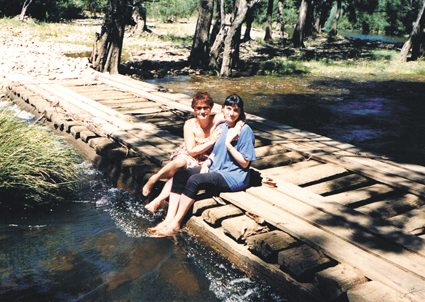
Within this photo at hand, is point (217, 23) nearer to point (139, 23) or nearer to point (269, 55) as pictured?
point (269, 55)

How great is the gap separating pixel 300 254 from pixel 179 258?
4.40ft

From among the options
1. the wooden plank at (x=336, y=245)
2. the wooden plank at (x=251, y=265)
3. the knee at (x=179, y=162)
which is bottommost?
the wooden plank at (x=251, y=265)

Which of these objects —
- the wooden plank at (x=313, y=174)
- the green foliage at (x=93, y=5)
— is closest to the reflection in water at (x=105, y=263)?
the wooden plank at (x=313, y=174)

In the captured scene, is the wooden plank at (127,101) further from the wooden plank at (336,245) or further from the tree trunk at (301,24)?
the tree trunk at (301,24)

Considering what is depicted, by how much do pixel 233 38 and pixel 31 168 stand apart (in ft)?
37.2

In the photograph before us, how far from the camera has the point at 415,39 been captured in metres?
21.9

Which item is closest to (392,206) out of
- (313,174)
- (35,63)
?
(313,174)

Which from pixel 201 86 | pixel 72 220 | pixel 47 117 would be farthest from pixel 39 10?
pixel 72 220

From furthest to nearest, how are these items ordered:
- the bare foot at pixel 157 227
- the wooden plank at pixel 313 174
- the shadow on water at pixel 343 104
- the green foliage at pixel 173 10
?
1. the green foliage at pixel 173 10
2. the shadow on water at pixel 343 104
3. the wooden plank at pixel 313 174
4. the bare foot at pixel 157 227

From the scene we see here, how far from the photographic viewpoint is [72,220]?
5.18 metres

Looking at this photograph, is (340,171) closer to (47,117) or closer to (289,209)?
(289,209)

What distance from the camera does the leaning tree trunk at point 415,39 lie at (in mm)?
21369

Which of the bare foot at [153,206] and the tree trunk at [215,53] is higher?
the tree trunk at [215,53]

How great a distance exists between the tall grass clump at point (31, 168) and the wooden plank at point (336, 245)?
7.23 feet
